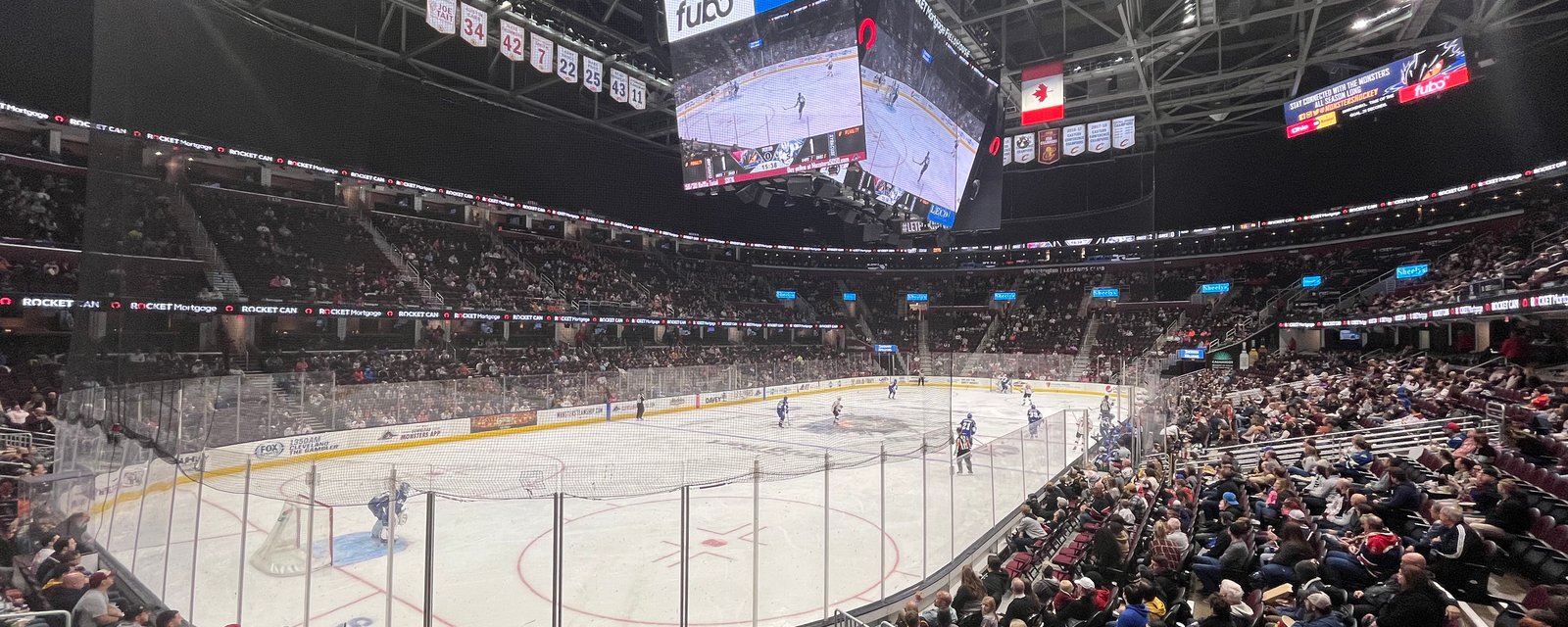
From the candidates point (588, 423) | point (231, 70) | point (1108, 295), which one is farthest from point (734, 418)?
point (1108, 295)

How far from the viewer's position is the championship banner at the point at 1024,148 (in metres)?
25.2

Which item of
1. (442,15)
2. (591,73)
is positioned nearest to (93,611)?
(442,15)

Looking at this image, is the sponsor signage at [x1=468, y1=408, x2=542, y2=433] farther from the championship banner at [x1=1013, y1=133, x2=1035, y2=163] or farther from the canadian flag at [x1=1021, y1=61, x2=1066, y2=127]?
the championship banner at [x1=1013, y1=133, x2=1035, y2=163]

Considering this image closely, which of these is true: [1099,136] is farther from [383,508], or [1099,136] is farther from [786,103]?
[383,508]

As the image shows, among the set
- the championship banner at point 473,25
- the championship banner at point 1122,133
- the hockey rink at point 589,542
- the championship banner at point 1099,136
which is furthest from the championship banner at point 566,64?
the championship banner at point 1122,133

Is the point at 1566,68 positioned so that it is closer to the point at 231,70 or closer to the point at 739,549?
the point at 739,549

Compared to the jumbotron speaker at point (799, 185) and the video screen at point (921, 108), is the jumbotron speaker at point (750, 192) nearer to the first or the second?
the jumbotron speaker at point (799, 185)

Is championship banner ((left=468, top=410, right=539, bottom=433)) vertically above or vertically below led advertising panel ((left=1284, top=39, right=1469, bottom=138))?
below

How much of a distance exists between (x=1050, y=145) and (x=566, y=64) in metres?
16.6

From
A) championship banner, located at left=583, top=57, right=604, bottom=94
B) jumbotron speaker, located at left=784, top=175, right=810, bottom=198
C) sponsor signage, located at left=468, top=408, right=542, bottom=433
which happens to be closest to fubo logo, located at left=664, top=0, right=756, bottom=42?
jumbotron speaker, located at left=784, top=175, right=810, bottom=198

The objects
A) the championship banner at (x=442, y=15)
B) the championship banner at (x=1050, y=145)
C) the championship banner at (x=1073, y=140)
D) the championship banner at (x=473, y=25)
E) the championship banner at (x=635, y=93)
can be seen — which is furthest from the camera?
the championship banner at (x=1050, y=145)

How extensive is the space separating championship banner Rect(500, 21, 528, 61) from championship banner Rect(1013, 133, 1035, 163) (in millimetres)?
17505

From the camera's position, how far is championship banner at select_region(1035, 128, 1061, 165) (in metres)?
24.0

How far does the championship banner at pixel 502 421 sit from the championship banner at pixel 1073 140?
19.5 m
